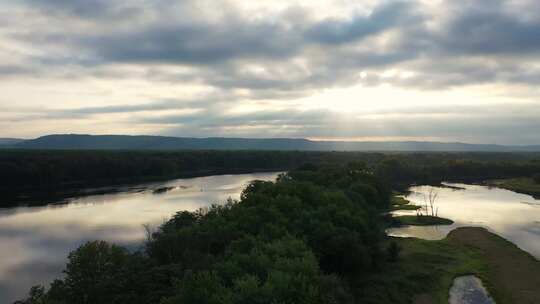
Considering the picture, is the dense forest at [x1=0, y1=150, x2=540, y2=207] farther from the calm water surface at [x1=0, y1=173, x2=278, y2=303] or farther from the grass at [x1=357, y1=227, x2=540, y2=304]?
the grass at [x1=357, y1=227, x2=540, y2=304]

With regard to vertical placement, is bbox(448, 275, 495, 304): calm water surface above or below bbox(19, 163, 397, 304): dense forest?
below

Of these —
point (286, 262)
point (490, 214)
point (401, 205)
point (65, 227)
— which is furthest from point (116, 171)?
point (286, 262)

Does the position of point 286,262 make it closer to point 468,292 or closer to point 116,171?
point 468,292

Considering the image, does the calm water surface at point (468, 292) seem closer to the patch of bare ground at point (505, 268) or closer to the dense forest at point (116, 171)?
the patch of bare ground at point (505, 268)

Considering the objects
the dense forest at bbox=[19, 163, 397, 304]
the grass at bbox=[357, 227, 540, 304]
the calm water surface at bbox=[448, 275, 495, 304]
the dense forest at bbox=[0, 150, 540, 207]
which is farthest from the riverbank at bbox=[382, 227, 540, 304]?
the dense forest at bbox=[0, 150, 540, 207]

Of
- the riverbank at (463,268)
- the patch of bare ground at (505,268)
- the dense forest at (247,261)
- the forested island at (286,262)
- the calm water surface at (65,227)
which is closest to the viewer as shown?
the dense forest at (247,261)

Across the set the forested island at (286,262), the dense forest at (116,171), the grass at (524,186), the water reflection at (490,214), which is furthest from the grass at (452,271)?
the dense forest at (116,171)

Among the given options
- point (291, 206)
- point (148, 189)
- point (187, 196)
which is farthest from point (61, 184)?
point (291, 206)
